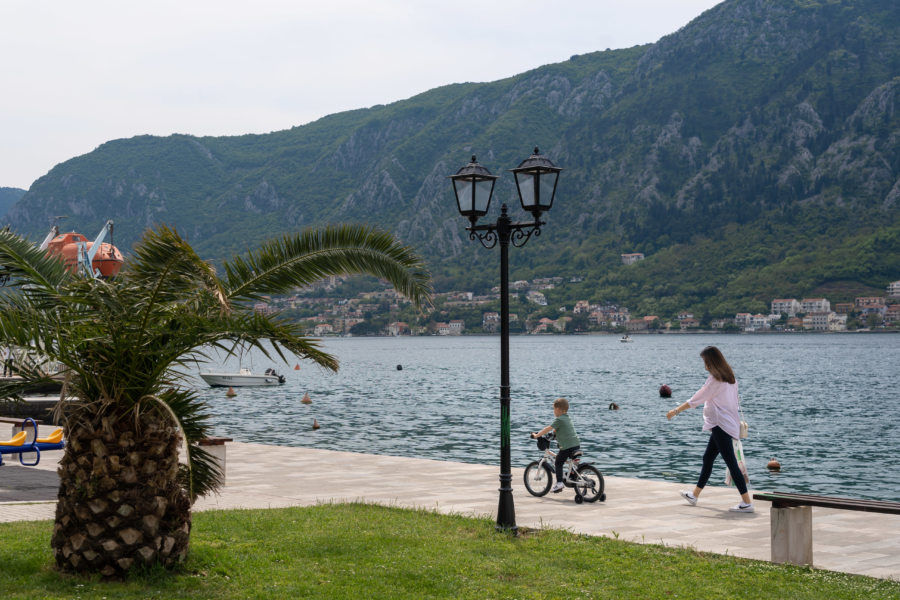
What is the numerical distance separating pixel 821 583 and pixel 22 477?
1291 cm

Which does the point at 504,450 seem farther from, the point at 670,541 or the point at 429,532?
the point at 670,541

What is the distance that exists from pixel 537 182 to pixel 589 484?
15.2 ft

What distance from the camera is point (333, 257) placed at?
31.8 ft

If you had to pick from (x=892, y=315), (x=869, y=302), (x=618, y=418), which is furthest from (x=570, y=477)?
(x=892, y=315)

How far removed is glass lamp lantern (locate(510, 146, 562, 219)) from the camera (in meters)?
10.6

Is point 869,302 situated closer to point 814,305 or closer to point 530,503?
point 814,305

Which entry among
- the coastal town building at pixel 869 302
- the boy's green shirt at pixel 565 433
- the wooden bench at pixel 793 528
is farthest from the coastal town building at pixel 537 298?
the wooden bench at pixel 793 528

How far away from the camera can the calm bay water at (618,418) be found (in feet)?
98.6

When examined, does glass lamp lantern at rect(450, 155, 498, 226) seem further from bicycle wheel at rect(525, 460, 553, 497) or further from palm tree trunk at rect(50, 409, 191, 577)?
palm tree trunk at rect(50, 409, 191, 577)

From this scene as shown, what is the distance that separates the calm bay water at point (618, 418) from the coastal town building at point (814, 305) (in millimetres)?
67744

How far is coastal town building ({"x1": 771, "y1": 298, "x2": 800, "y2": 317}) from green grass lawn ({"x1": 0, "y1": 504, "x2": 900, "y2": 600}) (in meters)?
174

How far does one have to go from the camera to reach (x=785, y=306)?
176 m

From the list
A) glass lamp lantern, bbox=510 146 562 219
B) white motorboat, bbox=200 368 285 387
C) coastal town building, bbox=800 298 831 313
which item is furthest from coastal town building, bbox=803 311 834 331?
glass lamp lantern, bbox=510 146 562 219

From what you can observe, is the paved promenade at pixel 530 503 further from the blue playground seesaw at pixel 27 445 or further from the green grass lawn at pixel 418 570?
the green grass lawn at pixel 418 570
